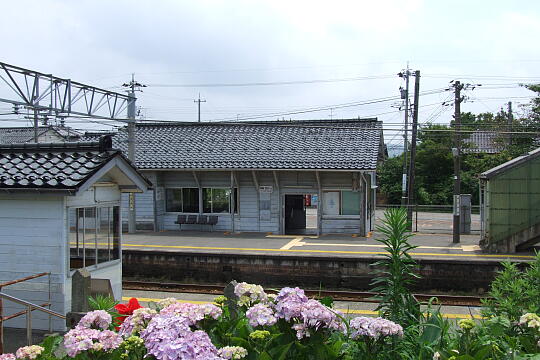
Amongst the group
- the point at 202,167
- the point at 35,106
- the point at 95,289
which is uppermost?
the point at 35,106

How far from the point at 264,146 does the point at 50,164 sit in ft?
47.2

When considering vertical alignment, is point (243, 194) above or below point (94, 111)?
below

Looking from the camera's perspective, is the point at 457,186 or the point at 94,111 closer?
the point at 94,111

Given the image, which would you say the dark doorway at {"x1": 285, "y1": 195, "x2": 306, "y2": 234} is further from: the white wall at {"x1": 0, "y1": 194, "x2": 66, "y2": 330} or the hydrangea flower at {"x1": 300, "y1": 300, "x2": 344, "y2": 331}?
the hydrangea flower at {"x1": 300, "y1": 300, "x2": 344, "y2": 331}

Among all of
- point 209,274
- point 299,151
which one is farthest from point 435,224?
point 209,274

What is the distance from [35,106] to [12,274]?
709cm

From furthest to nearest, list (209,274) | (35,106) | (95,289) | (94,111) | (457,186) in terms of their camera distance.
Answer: (457,186) < (94,111) < (209,274) < (35,106) < (95,289)

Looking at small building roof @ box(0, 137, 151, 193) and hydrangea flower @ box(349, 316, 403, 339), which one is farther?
small building roof @ box(0, 137, 151, 193)

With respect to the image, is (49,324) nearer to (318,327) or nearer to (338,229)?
(318,327)

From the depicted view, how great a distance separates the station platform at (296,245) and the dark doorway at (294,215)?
2.28 meters

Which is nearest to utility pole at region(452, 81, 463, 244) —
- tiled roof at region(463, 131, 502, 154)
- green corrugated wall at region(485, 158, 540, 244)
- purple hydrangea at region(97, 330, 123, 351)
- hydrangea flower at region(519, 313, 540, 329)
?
green corrugated wall at region(485, 158, 540, 244)

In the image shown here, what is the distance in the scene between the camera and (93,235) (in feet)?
28.5

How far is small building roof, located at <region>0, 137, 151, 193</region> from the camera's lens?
7590mm

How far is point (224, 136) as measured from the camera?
77.3ft
